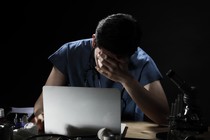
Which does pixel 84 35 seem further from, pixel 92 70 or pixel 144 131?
pixel 144 131

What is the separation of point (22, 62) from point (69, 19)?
20.0 inches

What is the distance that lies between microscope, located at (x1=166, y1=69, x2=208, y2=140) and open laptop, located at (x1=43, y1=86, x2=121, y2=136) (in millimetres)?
222

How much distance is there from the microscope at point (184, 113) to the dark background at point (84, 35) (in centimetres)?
100

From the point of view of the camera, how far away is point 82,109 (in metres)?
1.28

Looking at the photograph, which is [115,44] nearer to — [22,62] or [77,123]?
[77,123]

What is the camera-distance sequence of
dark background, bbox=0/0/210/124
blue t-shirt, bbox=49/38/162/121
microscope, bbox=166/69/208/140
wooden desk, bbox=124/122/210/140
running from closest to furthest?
microscope, bbox=166/69/208/140
wooden desk, bbox=124/122/210/140
blue t-shirt, bbox=49/38/162/121
dark background, bbox=0/0/210/124

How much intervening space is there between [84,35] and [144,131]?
1126 millimetres

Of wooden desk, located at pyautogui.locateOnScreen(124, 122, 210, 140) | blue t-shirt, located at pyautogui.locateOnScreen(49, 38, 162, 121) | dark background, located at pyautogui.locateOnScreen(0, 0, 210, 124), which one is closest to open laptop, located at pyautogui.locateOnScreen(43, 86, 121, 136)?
wooden desk, located at pyautogui.locateOnScreen(124, 122, 210, 140)

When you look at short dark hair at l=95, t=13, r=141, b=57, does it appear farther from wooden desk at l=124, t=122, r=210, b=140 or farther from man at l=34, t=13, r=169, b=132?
wooden desk at l=124, t=122, r=210, b=140

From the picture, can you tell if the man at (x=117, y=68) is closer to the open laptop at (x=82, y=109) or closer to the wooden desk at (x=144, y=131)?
the wooden desk at (x=144, y=131)

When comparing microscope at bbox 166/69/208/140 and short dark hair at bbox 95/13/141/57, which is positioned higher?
short dark hair at bbox 95/13/141/57

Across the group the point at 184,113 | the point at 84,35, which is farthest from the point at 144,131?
the point at 84,35

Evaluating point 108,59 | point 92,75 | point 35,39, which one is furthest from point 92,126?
point 35,39

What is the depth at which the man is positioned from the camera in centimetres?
146
